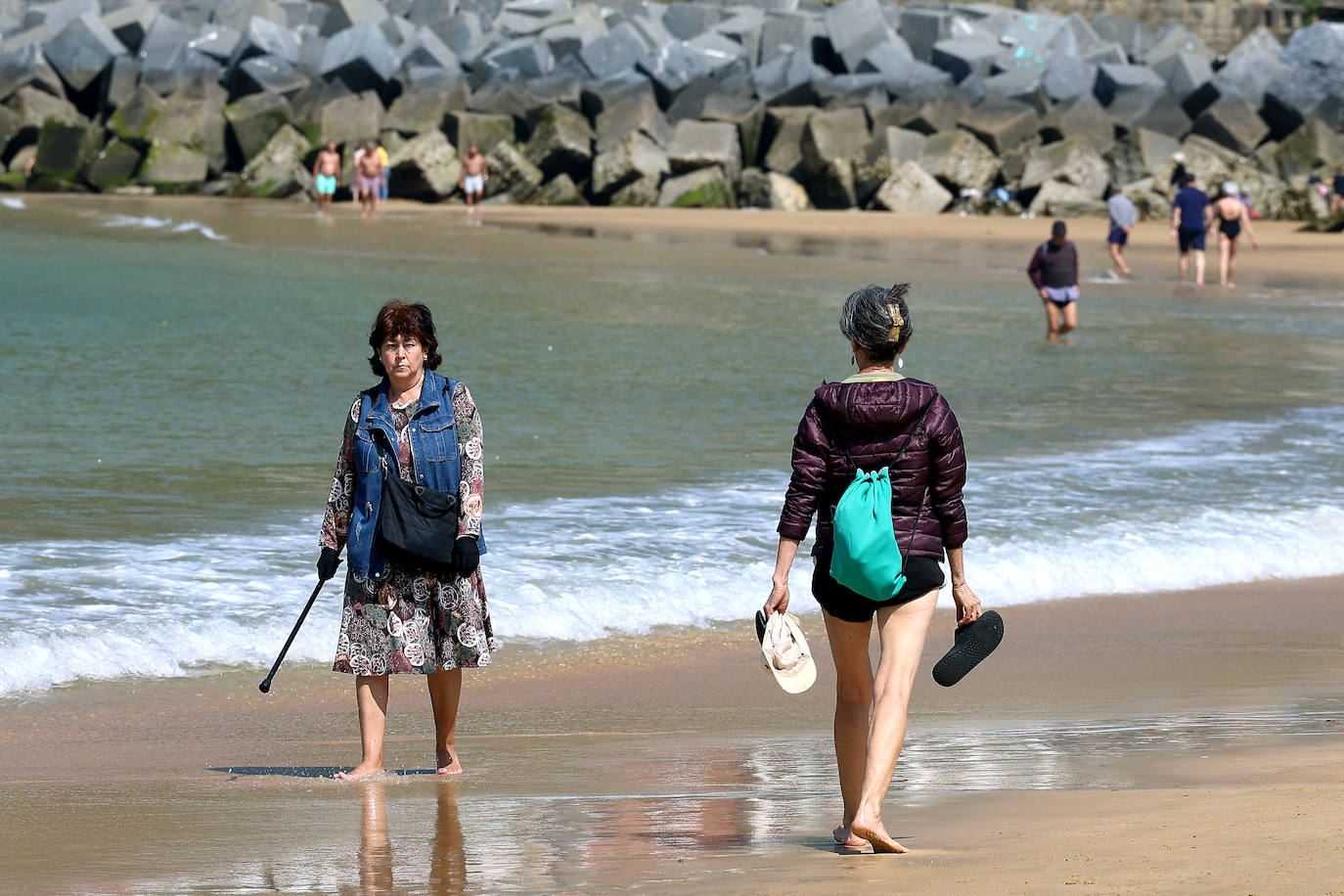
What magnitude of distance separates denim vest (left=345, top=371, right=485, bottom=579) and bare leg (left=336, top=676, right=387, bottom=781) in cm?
34

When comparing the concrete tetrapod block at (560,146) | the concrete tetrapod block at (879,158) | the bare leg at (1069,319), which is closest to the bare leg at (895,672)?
the bare leg at (1069,319)

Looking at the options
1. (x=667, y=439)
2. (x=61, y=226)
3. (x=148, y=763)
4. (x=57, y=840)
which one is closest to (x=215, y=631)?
(x=148, y=763)

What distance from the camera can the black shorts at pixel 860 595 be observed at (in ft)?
15.4

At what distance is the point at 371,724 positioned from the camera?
546cm

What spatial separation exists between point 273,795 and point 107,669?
1996mm

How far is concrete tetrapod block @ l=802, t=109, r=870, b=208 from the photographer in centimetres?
4206

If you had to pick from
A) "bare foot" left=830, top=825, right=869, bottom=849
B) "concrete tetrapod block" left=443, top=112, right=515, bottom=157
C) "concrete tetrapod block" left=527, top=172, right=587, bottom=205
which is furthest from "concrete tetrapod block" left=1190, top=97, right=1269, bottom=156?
"bare foot" left=830, top=825, right=869, bottom=849

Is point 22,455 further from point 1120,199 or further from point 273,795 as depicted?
point 1120,199

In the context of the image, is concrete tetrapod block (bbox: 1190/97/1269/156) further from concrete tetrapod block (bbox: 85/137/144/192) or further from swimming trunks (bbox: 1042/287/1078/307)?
swimming trunks (bbox: 1042/287/1078/307)

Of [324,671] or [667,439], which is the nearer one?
[324,671]

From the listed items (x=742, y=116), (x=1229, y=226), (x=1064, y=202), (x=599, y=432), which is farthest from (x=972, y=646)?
(x=742, y=116)

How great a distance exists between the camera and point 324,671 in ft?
23.3

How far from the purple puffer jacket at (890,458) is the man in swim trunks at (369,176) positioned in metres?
34.1

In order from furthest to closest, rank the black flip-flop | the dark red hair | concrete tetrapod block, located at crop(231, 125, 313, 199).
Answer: concrete tetrapod block, located at crop(231, 125, 313, 199)
the dark red hair
the black flip-flop
